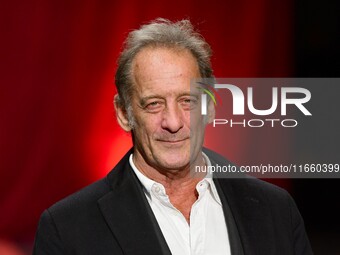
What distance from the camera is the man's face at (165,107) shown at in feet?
5.41

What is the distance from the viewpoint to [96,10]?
3.64 metres

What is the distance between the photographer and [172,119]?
1.64 m

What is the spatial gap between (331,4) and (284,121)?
0.65 m

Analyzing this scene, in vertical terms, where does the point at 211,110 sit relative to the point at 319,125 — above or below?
above

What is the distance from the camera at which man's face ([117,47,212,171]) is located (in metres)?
1.65

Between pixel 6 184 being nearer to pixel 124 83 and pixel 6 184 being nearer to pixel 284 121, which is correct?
pixel 284 121

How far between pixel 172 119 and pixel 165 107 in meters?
0.04

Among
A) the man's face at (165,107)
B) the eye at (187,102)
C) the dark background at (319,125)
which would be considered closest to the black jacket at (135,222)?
the man's face at (165,107)

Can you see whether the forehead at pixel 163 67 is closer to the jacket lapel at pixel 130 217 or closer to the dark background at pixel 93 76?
the jacket lapel at pixel 130 217

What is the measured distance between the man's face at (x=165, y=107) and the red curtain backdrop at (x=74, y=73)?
195 cm

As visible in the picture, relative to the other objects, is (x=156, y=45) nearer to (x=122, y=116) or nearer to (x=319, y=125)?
(x=122, y=116)

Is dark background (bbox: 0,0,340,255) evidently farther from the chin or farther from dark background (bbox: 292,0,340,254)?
the chin

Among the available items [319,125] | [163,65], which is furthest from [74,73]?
[163,65]

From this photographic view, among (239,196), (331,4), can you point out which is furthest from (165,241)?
(331,4)
